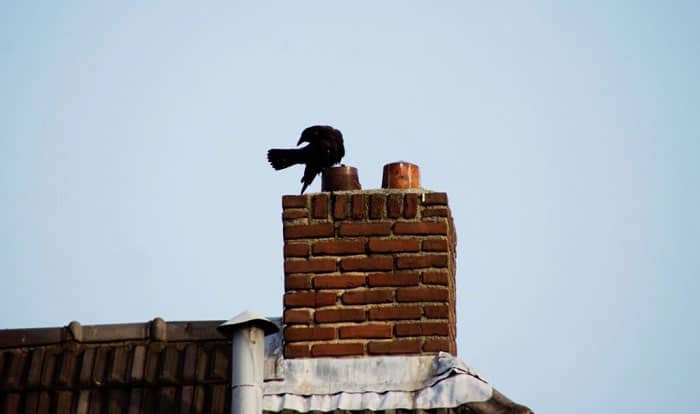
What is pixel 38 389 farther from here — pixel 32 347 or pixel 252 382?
pixel 252 382

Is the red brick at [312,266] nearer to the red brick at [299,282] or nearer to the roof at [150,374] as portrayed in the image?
the red brick at [299,282]

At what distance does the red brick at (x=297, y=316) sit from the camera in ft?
25.6

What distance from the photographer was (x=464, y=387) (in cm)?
748

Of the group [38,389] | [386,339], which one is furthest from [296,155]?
[38,389]

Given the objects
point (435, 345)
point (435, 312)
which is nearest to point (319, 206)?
point (435, 312)

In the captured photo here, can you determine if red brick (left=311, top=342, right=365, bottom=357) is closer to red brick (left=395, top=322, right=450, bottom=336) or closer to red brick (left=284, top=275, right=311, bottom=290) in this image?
red brick (left=395, top=322, right=450, bottom=336)

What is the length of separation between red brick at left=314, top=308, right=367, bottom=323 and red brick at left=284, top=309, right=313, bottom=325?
0.04m

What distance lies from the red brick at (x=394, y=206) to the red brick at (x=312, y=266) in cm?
37

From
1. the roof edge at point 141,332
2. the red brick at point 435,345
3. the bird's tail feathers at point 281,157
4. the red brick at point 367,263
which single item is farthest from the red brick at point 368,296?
the bird's tail feathers at point 281,157

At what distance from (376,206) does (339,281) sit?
17.0 inches

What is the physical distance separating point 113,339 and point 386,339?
142 centimetres

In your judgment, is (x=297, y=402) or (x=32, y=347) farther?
(x=32, y=347)

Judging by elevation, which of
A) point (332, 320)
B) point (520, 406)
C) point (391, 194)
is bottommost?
point (520, 406)

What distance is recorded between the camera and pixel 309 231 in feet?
26.1
